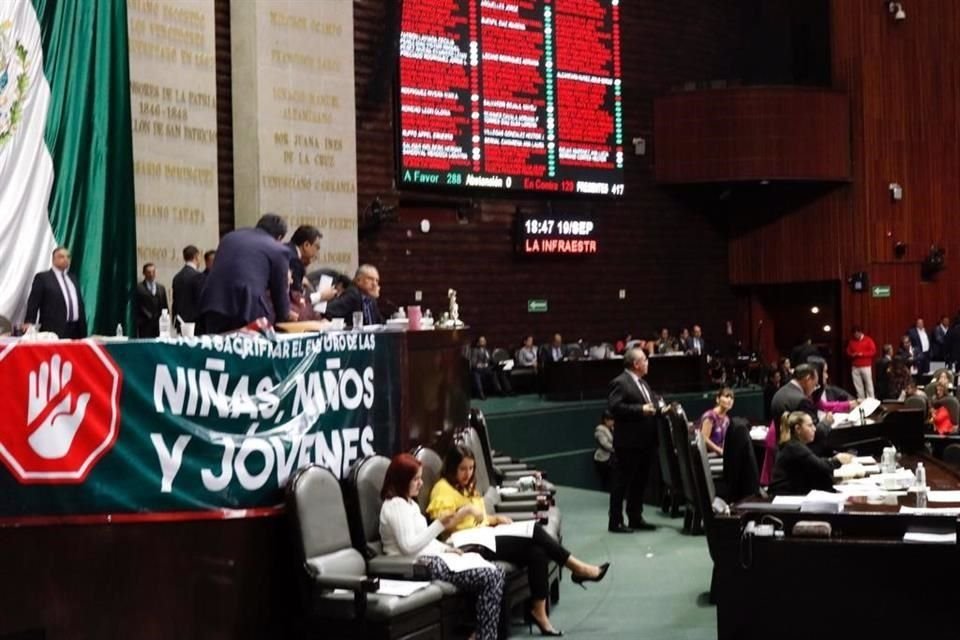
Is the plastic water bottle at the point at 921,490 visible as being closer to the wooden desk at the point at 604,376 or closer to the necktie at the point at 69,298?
the necktie at the point at 69,298

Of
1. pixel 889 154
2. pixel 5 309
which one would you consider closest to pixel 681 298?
pixel 889 154

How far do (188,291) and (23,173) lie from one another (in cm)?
171

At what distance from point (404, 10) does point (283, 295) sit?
33.8 ft

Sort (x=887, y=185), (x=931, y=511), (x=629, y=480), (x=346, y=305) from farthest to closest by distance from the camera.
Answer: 1. (x=887, y=185)
2. (x=629, y=480)
3. (x=346, y=305)
4. (x=931, y=511)

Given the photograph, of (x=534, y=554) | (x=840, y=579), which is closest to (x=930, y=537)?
(x=840, y=579)

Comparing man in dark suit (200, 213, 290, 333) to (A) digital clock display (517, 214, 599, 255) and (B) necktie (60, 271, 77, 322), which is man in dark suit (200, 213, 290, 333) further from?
(A) digital clock display (517, 214, 599, 255)

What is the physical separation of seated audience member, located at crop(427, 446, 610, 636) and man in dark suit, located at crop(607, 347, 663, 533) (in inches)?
125

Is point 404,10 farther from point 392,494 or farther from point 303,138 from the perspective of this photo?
point 392,494

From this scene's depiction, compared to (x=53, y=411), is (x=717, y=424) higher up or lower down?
lower down

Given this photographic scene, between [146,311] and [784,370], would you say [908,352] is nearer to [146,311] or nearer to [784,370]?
[784,370]

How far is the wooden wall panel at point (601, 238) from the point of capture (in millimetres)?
16859

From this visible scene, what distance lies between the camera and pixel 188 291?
11.0 meters

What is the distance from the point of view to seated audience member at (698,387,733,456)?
1132 cm

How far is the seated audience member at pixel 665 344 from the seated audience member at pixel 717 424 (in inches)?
298
